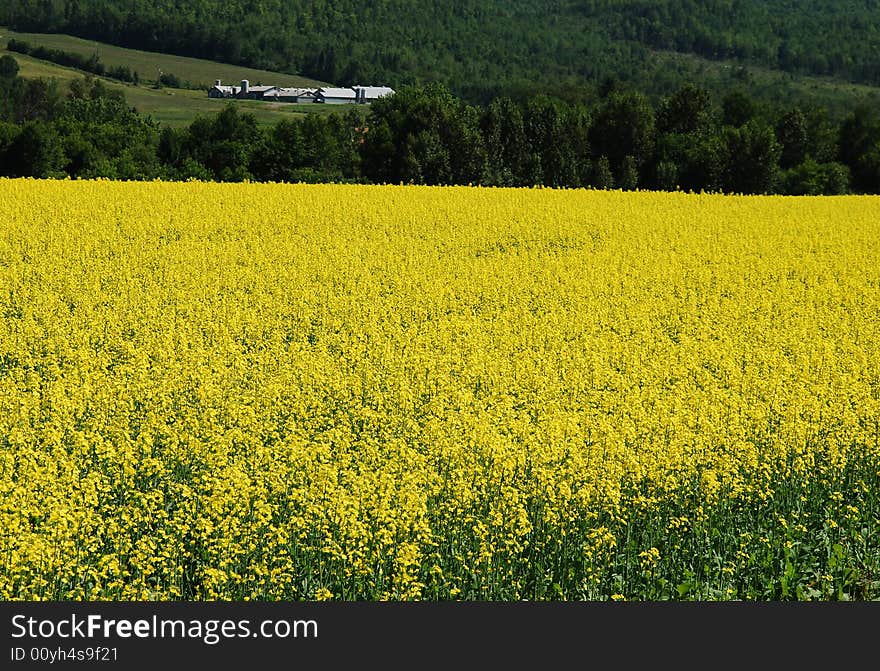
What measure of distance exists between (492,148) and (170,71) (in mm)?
127921

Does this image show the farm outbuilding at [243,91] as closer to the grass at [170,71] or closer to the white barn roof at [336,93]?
the grass at [170,71]

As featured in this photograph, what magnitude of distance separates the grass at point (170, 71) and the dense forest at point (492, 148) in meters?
64.3

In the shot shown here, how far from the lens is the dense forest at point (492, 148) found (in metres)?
48.5

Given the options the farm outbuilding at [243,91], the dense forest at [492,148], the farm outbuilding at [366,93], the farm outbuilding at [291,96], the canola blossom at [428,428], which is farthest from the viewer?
the farm outbuilding at [243,91]

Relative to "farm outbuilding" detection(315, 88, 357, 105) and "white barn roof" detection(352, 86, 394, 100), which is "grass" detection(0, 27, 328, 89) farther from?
"white barn roof" detection(352, 86, 394, 100)

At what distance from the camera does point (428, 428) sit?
1118cm

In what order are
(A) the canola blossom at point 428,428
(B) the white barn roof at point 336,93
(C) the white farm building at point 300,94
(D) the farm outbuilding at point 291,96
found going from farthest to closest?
1. (B) the white barn roof at point 336,93
2. (D) the farm outbuilding at point 291,96
3. (C) the white farm building at point 300,94
4. (A) the canola blossom at point 428,428

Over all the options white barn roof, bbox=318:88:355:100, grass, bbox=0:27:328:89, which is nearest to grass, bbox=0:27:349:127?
grass, bbox=0:27:328:89

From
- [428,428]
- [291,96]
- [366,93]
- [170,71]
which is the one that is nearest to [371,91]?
[366,93]

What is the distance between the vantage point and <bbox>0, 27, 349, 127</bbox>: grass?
133m

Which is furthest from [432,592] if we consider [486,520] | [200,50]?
[200,50]

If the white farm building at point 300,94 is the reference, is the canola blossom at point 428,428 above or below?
below

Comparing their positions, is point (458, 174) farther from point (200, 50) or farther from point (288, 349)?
point (200, 50)

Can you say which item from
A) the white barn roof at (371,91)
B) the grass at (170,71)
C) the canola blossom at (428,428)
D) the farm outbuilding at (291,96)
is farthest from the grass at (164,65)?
the canola blossom at (428,428)
